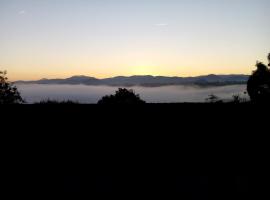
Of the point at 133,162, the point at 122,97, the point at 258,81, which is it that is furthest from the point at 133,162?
the point at 122,97

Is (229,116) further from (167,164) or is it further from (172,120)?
(167,164)

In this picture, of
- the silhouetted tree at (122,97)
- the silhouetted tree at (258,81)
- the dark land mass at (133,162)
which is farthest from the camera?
the silhouetted tree at (122,97)

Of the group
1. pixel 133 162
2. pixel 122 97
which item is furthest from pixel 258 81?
pixel 133 162

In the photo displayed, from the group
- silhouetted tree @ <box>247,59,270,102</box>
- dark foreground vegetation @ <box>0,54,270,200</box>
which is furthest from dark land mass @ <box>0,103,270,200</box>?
silhouetted tree @ <box>247,59,270,102</box>

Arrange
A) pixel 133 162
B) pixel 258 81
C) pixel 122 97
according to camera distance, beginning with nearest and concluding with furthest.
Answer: pixel 133 162 → pixel 258 81 → pixel 122 97

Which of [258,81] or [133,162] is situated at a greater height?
[258,81]

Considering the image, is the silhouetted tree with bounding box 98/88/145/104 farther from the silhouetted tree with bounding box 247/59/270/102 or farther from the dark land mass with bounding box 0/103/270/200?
the dark land mass with bounding box 0/103/270/200

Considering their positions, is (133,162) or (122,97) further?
(122,97)

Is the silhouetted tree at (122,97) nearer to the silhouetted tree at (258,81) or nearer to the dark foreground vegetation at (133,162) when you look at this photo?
the silhouetted tree at (258,81)

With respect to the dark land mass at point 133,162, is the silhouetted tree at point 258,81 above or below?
above

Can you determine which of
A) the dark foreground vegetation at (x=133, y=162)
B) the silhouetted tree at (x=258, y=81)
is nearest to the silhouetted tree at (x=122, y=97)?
the silhouetted tree at (x=258, y=81)

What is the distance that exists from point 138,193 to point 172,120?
10.5 feet

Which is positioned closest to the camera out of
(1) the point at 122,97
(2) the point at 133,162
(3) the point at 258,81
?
(2) the point at 133,162

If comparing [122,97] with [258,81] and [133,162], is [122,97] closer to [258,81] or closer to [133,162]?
[258,81]
